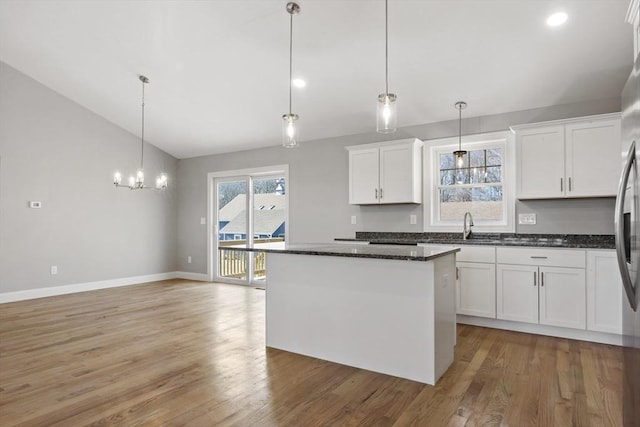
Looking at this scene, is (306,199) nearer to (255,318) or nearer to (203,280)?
(255,318)

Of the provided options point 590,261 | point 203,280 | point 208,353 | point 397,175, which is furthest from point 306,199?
point 590,261

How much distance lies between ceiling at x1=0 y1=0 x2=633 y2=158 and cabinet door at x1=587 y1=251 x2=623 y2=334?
5.77 ft

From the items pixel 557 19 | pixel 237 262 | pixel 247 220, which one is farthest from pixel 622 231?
pixel 237 262

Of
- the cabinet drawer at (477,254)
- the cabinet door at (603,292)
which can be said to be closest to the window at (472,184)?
the cabinet drawer at (477,254)

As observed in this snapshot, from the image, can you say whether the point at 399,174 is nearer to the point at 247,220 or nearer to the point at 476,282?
the point at 476,282

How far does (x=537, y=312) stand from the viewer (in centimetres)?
362

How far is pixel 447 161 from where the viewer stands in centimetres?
481

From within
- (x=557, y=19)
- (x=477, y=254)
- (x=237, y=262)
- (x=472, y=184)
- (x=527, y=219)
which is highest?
(x=557, y=19)

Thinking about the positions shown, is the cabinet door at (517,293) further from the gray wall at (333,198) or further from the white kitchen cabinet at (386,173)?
the white kitchen cabinet at (386,173)

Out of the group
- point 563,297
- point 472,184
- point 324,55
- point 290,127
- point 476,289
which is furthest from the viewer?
point 472,184

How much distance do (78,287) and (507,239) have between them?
6.31 metres

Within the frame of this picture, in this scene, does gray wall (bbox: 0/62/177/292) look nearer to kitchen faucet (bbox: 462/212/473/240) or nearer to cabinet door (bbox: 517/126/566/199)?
kitchen faucet (bbox: 462/212/473/240)

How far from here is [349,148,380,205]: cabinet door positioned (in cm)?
482

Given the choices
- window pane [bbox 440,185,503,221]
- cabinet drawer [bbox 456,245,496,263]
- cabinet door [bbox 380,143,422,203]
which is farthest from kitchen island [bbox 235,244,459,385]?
window pane [bbox 440,185,503,221]
